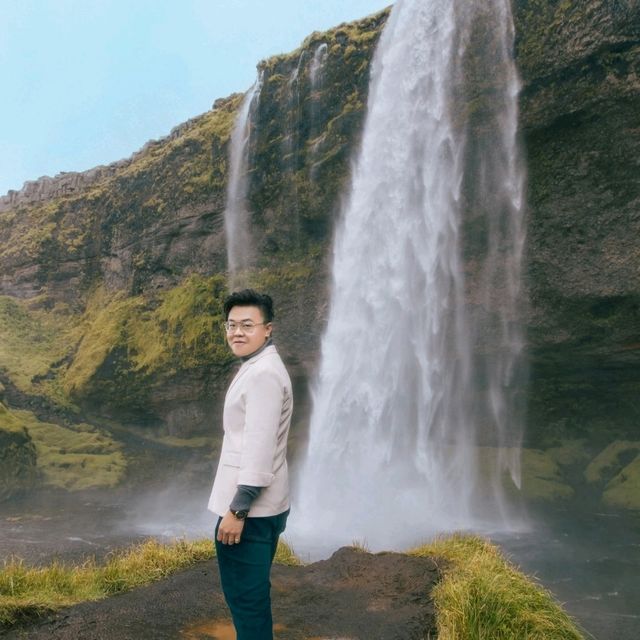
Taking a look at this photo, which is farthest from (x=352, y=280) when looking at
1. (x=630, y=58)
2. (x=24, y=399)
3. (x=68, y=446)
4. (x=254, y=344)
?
(x=254, y=344)

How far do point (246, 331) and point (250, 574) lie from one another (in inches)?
57.4

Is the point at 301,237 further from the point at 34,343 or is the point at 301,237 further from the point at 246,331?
the point at 246,331

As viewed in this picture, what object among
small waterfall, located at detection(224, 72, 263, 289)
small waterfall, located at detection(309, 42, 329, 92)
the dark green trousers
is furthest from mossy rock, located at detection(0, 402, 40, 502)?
the dark green trousers

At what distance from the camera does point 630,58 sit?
17859 mm

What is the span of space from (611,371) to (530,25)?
456 inches

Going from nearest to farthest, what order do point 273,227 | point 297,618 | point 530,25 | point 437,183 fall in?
1. point 297,618
2. point 530,25
3. point 437,183
4. point 273,227

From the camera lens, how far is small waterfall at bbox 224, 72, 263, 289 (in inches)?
1037

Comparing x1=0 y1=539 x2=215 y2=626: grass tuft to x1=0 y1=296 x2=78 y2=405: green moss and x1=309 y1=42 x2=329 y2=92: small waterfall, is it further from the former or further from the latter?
x1=0 y1=296 x2=78 y2=405: green moss

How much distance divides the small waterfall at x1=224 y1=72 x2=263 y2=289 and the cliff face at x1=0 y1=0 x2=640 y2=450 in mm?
461

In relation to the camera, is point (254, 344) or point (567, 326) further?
point (567, 326)

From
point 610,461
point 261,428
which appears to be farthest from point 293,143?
point 261,428

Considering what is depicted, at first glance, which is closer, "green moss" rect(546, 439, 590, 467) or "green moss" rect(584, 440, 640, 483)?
"green moss" rect(584, 440, 640, 483)

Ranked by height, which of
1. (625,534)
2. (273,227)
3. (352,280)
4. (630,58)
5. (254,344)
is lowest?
(625,534)

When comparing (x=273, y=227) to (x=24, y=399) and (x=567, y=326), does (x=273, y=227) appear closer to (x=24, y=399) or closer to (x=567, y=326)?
(x=567, y=326)
